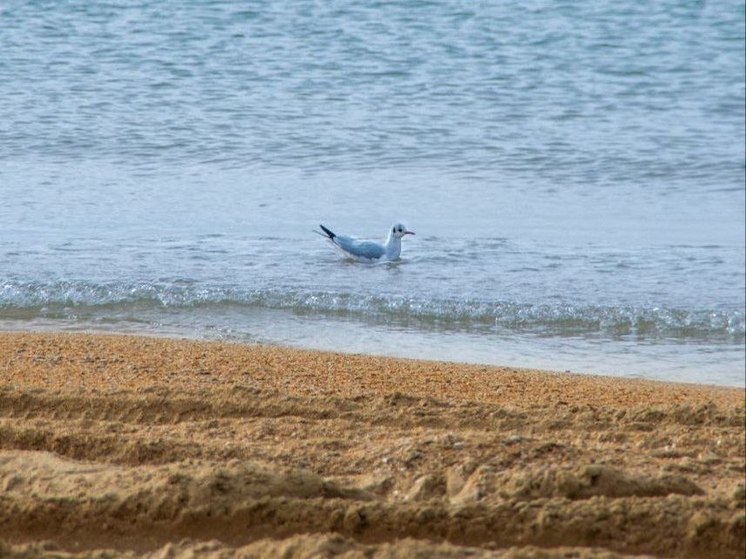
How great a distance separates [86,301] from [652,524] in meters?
4.78

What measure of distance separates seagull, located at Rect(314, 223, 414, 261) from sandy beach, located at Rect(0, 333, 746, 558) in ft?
10.9

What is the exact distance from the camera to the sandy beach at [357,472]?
276 centimetres

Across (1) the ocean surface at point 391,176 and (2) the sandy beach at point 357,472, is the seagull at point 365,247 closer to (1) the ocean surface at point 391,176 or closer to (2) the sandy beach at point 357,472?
(1) the ocean surface at point 391,176

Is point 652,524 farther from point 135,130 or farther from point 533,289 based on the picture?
point 135,130

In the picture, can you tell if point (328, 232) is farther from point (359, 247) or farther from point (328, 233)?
point (359, 247)

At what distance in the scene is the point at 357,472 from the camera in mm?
3164

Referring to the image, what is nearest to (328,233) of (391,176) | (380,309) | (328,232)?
(328,232)

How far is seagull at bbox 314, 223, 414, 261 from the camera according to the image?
770 centimetres

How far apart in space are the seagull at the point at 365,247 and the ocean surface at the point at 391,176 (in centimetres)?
10

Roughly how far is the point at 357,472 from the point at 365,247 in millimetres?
4659

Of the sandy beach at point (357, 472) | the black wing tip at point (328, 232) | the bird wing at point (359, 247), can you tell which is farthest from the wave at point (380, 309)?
the sandy beach at point (357, 472)

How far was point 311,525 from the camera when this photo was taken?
2799 millimetres

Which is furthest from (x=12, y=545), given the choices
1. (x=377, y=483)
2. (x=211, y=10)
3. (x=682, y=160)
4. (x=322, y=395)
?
(x=211, y=10)

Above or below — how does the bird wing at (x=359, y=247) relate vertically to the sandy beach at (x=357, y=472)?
above
